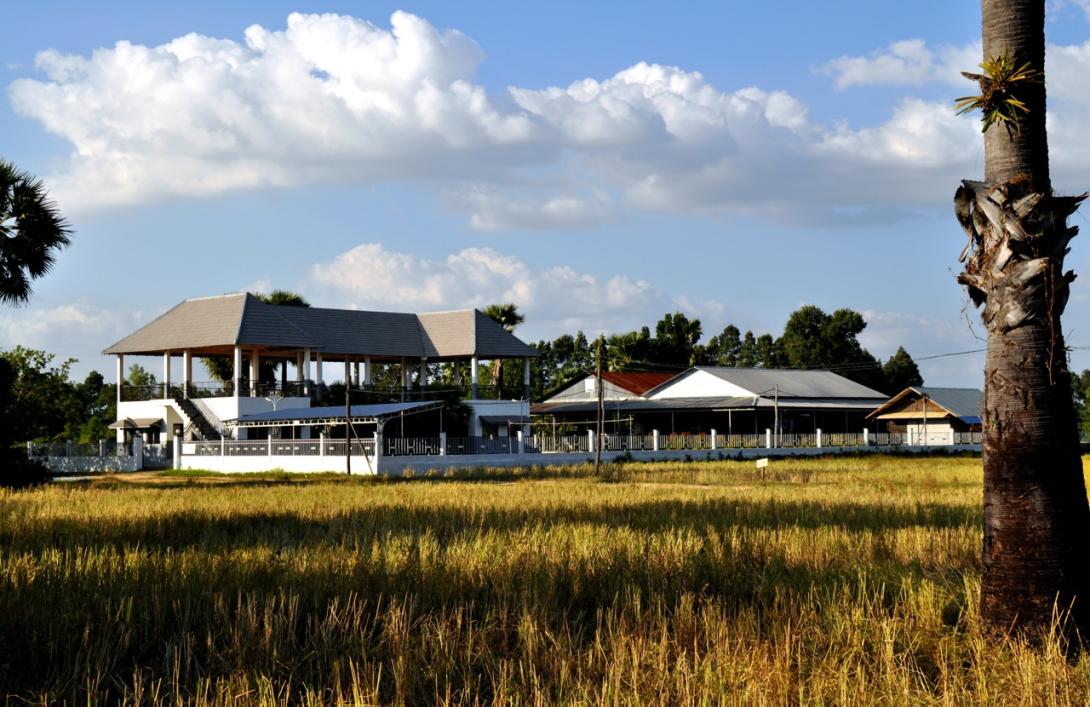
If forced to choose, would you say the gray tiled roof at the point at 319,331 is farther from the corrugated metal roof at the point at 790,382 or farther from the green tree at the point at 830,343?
the green tree at the point at 830,343

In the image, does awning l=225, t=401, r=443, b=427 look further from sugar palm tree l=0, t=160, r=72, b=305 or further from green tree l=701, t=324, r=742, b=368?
green tree l=701, t=324, r=742, b=368

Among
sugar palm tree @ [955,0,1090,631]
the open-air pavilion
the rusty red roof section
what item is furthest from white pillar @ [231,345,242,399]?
sugar palm tree @ [955,0,1090,631]

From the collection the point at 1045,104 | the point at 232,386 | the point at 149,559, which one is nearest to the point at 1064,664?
the point at 1045,104

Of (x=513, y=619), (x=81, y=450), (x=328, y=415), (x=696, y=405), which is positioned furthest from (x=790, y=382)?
(x=513, y=619)

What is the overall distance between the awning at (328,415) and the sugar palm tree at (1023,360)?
3612 cm

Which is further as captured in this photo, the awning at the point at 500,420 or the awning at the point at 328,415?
the awning at the point at 500,420

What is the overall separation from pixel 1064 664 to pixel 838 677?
1491 mm

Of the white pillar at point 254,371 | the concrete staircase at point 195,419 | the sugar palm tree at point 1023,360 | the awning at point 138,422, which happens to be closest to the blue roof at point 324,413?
the concrete staircase at point 195,419

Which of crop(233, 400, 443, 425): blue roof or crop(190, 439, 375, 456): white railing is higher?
crop(233, 400, 443, 425): blue roof

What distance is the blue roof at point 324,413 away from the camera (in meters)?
45.0

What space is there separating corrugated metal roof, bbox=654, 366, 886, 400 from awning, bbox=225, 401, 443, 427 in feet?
80.8

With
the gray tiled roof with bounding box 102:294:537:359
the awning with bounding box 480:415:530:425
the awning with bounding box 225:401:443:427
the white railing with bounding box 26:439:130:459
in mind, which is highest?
the gray tiled roof with bounding box 102:294:537:359

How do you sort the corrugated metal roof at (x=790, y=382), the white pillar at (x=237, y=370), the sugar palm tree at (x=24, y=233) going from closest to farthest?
1. the sugar palm tree at (x=24, y=233)
2. the white pillar at (x=237, y=370)
3. the corrugated metal roof at (x=790, y=382)

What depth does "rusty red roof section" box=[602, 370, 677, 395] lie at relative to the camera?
70.2m
